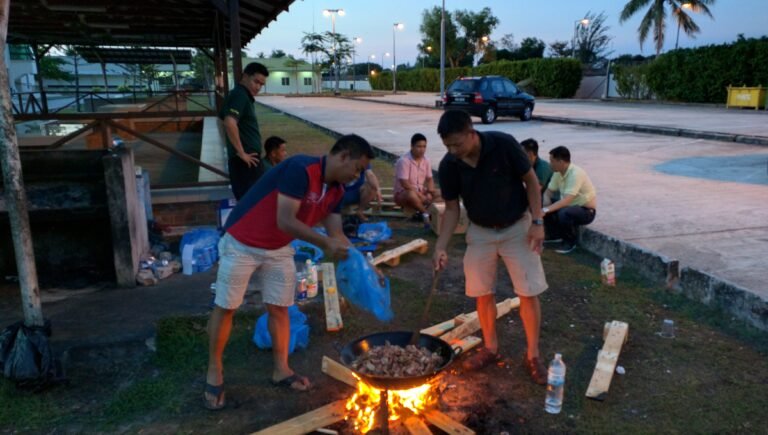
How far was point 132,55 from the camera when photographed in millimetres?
18078

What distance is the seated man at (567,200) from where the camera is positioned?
5.97 meters

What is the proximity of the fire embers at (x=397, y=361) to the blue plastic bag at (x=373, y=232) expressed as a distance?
3400mm

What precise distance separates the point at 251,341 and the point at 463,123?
2299mm

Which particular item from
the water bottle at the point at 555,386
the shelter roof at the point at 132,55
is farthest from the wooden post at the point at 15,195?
the shelter roof at the point at 132,55

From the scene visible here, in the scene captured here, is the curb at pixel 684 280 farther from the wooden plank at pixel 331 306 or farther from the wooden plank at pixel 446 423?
the wooden plank at pixel 331 306

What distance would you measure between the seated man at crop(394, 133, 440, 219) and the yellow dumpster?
890 inches

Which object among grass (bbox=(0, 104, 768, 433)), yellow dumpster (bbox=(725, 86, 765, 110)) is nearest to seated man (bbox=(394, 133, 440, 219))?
grass (bbox=(0, 104, 768, 433))

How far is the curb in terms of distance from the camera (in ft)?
13.9

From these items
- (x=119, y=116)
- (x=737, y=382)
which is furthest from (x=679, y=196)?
(x=119, y=116)

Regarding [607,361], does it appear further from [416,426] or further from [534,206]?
[416,426]

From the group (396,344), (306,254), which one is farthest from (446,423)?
(306,254)

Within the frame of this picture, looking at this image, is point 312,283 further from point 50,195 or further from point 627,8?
point 627,8

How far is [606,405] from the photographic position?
333cm

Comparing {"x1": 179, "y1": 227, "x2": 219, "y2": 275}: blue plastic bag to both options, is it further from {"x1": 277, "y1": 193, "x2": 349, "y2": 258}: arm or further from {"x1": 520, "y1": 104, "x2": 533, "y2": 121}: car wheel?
{"x1": 520, "y1": 104, "x2": 533, "y2": 121}: car wheel
